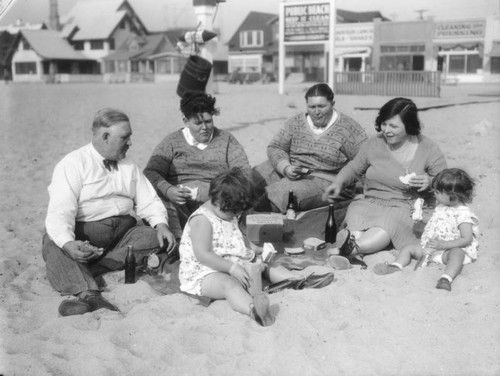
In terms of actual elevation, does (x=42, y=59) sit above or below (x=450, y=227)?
above

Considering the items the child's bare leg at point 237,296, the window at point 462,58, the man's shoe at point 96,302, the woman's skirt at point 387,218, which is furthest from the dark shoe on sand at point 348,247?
the window at point 462,58

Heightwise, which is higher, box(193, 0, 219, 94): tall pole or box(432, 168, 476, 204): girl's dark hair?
box(193, 0, 219, 94): tall pole

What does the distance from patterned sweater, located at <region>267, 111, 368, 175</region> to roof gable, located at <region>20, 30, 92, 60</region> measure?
2214 inches

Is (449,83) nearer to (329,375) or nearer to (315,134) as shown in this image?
(315,134)

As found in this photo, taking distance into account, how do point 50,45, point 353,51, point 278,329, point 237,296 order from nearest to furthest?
point 278,329 < point 237,296 < point 353,51 < point 50,45

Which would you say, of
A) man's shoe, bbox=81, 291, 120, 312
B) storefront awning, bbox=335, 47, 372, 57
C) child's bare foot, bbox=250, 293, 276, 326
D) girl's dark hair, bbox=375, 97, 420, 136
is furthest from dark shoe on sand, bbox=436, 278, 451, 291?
storefront awning, bbox=335, 47, 372, 57

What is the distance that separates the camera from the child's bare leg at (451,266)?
13.4 ft

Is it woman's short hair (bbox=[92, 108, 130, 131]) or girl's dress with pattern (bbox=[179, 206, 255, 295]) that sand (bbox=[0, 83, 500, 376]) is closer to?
girl's dress with pattern (bbox=[179, 206, 255, 295])

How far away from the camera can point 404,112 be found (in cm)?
495

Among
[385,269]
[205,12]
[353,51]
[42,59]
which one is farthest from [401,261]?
[42,59]

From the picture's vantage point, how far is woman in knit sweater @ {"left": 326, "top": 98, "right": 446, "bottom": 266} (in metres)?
4.95

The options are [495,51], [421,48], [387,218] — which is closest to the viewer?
[387,218]

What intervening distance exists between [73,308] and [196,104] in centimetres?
205

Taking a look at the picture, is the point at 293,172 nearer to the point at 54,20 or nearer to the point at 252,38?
the point at 252,38
